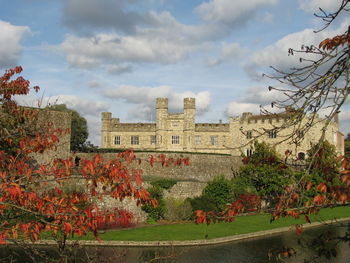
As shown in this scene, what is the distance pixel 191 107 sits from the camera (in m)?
45.6

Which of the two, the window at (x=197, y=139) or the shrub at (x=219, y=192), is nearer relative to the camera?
the shrub at (x=219, y=192)

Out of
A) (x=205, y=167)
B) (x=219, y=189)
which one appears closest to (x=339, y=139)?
(x=205, y=167)

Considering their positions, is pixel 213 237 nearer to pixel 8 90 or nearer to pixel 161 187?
pixel 161 187

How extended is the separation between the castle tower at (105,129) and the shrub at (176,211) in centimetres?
2507

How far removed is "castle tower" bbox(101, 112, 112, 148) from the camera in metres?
46.8

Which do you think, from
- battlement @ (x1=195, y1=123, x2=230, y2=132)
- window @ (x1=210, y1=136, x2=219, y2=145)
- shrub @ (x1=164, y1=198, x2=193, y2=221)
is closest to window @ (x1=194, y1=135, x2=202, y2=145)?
battlement @ (x1=195, y1=123, x2=230, y2=132)

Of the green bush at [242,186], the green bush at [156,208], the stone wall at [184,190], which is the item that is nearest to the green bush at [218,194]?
the stone wall at [184,190]

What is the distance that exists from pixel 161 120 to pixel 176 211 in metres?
23.9

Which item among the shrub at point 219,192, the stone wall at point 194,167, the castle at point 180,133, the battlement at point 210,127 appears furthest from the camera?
the battlement at point 210,127

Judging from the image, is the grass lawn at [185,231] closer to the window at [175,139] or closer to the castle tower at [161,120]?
the window at [175,139]

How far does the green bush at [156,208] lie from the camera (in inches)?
867

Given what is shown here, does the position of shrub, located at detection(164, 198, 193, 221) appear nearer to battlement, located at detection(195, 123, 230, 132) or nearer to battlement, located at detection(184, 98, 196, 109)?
battlement, located at detection(195, 123, 230, 132)

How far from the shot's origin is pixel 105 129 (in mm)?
46750

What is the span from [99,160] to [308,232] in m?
17.8
